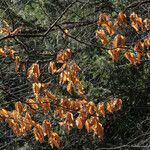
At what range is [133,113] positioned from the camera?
7398mm

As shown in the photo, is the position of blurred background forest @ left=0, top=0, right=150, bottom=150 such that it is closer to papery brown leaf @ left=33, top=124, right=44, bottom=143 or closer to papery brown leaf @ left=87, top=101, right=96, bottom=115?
papery brown leaf @ left=87, top=101, right=96, bottom=115

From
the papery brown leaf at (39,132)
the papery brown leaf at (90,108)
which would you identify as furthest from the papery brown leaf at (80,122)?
the papery brown leaf at (39,132)

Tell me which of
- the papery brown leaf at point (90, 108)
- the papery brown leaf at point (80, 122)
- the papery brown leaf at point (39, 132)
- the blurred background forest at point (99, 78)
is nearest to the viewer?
the papery brown leaf at point (39, 132)

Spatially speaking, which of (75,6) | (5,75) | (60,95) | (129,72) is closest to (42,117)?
(60,95)

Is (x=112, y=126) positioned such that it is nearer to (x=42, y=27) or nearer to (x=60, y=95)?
(x=60, y=95)

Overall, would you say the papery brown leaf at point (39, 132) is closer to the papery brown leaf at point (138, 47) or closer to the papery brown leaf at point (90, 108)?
the papery brown leaf at point (90, 108)

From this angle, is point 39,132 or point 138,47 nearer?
point 39,132

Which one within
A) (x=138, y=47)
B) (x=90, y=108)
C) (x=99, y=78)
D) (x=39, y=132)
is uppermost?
(x=138, y=47)

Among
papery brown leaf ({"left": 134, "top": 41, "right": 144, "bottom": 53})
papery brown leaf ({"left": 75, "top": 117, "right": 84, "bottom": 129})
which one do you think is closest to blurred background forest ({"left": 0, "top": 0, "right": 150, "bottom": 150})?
papery brown leaf ({"left": 134, "top": 41, "right": 144, "bottom": 53})

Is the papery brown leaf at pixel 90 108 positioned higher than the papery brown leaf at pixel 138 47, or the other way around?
the papery brown leaf at pixel 138 47

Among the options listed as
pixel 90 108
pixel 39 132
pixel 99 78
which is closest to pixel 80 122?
pixel 90 108

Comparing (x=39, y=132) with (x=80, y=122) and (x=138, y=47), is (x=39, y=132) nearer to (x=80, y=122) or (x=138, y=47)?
(x=80, y=122)

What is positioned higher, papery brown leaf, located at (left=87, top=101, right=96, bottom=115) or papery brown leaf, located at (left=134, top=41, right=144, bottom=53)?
papery brown leaf, located at (left=134, top=41, right=144, bottom=53)

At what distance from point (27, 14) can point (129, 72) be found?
254cm
